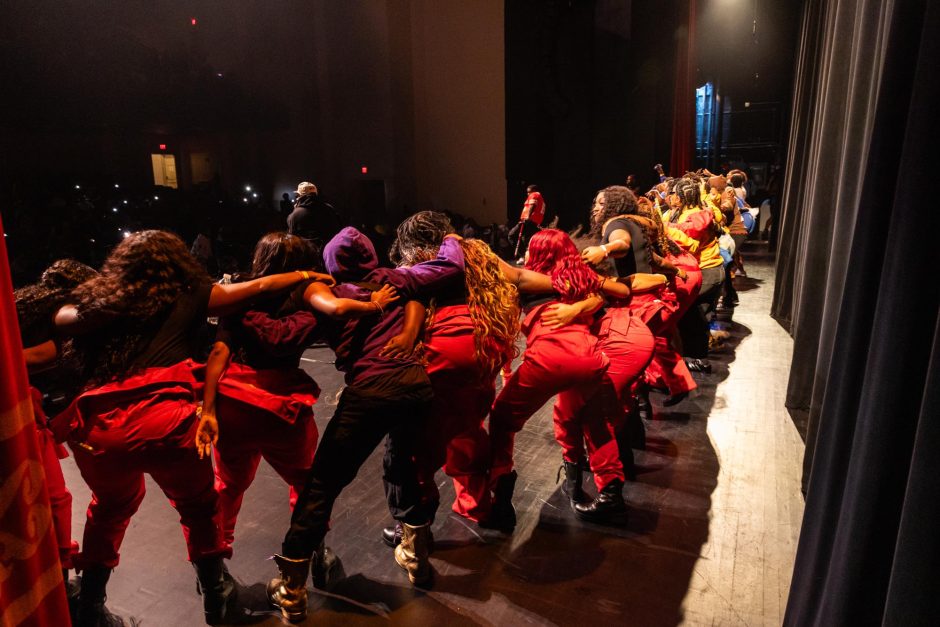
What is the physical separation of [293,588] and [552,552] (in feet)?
3.42

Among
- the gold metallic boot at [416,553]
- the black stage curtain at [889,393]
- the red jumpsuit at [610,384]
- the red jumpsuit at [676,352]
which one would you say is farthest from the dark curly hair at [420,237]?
the red jumpsuit at [676,352]

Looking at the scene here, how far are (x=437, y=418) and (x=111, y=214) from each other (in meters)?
5.94

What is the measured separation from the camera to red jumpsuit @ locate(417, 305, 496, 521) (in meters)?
2.19

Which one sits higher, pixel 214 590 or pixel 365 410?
pixel 365 410

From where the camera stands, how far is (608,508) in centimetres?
263

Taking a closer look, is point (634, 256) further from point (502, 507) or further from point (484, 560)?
point (484, 560)

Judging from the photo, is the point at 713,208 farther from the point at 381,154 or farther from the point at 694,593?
the point at 381,154

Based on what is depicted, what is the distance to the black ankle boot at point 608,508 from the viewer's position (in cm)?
263

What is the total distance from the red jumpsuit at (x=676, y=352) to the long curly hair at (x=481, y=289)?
1418 mm

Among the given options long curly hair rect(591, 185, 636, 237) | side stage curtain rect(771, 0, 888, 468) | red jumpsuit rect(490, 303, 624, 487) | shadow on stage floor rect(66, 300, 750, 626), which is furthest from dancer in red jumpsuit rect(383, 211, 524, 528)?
side stage curtain rect(771, 0, 888, 468)

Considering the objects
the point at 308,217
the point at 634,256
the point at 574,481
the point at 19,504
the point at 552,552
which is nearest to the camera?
the point at 19,504

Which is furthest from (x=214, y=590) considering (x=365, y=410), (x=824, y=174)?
(x=824, y=174)

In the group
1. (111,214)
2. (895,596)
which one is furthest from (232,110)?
(895,596)

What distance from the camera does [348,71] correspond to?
11383 mm
